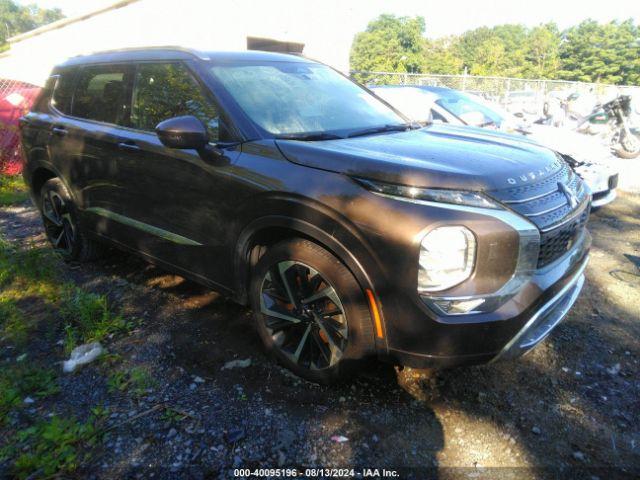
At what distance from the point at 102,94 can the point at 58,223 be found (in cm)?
144

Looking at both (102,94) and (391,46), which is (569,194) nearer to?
(102,94)

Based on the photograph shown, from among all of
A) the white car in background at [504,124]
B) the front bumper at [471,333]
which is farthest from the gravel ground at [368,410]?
the white car in background at [504,124]

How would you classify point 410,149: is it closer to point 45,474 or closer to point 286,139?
point 286,139

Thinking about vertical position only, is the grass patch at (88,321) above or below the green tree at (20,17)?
below

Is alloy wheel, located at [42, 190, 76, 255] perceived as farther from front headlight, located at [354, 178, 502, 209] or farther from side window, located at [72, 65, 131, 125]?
front headlight, located at [354, 178, 502, 209]

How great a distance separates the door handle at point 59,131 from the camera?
401cm

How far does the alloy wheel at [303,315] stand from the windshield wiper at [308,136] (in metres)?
0.72

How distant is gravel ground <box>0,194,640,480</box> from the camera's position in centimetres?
219

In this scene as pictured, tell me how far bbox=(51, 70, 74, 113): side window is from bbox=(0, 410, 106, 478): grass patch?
2785mm

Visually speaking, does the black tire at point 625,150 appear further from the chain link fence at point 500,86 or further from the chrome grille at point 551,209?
the chain link fence at point 500,86

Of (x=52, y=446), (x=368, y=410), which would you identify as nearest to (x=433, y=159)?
(x=368, y=410)

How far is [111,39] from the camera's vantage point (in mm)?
15062

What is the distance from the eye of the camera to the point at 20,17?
12431cm

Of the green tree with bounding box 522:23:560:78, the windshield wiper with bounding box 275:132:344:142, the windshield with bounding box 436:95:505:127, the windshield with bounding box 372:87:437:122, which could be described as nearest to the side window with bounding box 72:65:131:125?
the windshield wiper with bounding box 275:132:344:142
